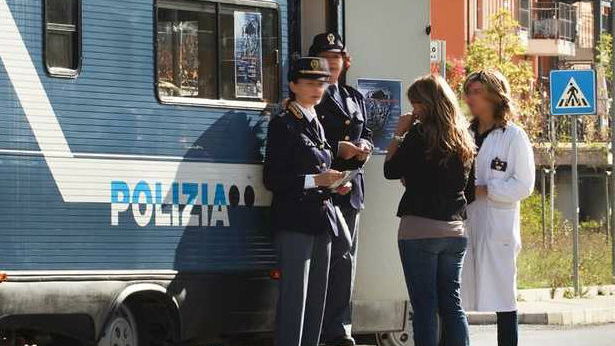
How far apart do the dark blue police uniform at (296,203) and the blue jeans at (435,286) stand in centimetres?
60

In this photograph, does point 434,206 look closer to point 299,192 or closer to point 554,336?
point 299,192

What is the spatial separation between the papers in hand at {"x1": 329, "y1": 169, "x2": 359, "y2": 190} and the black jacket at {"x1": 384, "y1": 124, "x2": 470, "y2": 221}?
0.31m

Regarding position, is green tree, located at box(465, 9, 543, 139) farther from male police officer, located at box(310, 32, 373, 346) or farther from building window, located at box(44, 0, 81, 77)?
building window, located at box(44, 0, 81, 77)

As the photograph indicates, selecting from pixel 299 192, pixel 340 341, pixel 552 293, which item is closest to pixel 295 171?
pixel 299 192

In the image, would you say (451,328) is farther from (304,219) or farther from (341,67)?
(341,67)

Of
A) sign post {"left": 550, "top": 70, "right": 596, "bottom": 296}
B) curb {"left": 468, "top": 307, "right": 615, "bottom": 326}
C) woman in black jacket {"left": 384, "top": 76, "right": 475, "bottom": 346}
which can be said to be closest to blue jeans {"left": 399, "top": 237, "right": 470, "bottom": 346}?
woman in black jacket {"left": 384, "top": 76, "right": 475, "bottom": 346}

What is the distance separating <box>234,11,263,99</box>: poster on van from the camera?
10.2m

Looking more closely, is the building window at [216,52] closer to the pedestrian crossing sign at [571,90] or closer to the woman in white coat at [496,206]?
the woman in white coat at [496,206]

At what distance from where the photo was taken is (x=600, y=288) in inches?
795

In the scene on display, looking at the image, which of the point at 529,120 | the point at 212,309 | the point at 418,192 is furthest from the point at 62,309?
the point at 529,120

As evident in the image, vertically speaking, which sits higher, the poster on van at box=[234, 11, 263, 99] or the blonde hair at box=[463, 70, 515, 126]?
the poster on van at box=[234, 11, 263, 99]

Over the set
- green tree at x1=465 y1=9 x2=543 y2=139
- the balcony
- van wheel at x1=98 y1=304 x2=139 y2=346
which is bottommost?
van wheel at x1=98 y1=304 x2=139 y2=346

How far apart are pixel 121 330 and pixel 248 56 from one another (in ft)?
6.65

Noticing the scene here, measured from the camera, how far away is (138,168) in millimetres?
9438
